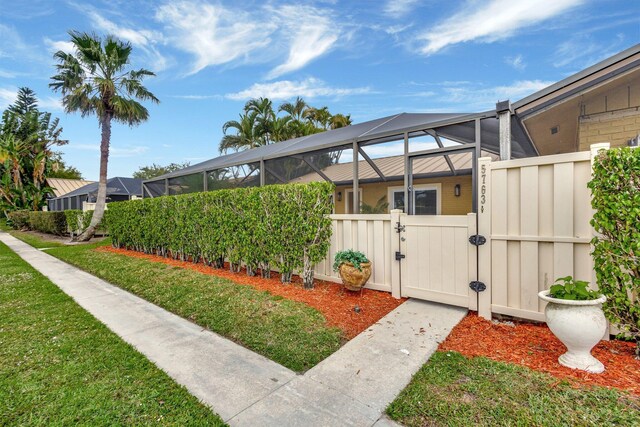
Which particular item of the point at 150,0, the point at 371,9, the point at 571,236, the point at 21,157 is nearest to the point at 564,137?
the point at 571,236

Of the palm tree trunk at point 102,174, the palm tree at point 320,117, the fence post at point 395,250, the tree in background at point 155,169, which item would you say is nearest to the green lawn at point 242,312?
the fence post at point 395,250

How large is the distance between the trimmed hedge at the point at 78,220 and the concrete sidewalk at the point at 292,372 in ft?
42.6

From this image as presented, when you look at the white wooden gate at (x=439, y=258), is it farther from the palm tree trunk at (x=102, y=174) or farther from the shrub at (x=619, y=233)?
the palm tree trunk at (x=102, y=174)

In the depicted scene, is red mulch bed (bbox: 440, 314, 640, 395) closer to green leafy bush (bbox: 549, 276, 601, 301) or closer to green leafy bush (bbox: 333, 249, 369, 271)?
green leafy bush (bbox: 549, 276, 601, 301)

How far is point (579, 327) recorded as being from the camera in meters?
2.38

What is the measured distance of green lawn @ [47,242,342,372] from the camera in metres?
3.11

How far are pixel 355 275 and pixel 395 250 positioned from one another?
0.73m

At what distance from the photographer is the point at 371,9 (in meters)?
7.15

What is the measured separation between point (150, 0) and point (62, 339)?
816 centimetres

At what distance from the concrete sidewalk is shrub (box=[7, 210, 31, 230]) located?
25.2 m

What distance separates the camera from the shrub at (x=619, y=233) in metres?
2.43

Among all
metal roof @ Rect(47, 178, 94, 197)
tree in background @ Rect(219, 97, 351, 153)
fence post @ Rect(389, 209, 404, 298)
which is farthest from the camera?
metal roof @ Rect(47, 178, 94, 197)

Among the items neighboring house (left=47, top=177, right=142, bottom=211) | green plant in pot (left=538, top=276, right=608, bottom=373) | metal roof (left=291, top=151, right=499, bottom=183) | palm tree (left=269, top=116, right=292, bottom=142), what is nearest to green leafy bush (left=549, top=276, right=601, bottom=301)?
green plant in pot (left=538, top=276, right=608, bottom=373)

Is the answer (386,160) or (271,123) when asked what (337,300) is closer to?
(386,160)
